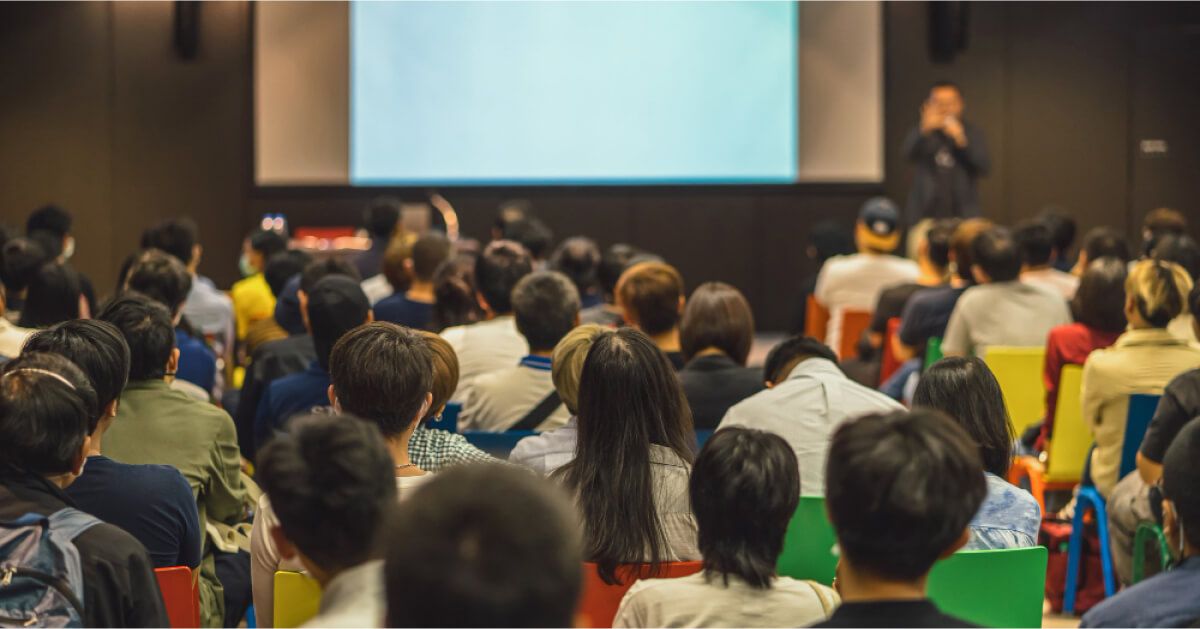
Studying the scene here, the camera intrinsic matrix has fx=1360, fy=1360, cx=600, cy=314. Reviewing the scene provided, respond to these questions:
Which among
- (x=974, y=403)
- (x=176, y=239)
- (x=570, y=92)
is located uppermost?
(x=570, y=92)

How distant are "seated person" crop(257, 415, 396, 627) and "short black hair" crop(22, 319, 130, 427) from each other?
1.07 m

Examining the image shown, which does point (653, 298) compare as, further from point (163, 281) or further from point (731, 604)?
point (731, 604)

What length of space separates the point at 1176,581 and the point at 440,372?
164 cm

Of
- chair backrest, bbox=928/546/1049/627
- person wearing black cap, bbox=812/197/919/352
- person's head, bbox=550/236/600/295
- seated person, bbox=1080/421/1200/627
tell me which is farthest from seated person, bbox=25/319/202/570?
person wearing black cap, bbox=812/197/919/352

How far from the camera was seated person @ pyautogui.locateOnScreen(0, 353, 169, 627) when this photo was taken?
206cm

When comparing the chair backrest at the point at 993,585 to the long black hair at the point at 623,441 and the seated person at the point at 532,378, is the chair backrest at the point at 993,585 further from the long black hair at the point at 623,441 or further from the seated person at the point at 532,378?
the seated person at the point at 532,378

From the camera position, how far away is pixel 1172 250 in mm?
5652

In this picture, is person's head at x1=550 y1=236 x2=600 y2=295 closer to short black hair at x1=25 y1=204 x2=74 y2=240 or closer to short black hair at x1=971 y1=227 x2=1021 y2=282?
short black hair at x1=971 y1=227 x2=1021 y2=282

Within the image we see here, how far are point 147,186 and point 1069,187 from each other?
7.43 m

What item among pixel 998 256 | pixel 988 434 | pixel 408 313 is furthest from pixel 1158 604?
pixel 408 313

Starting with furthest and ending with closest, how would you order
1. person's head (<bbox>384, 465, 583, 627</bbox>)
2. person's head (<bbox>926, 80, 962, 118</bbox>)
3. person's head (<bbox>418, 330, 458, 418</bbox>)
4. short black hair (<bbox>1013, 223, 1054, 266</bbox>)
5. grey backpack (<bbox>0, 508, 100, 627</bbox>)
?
person's head (<bbox>926, 80, 962, 118</bbox>) < short black hair (<bbox>1013, 223, 1054, 266</bbox>) < person's head (<bbox>418, 330, 458, 418</bbox>) < grey backpack (<bbox>0, 508, 100, 627</bbox>) < person's head (<bbox>384, 465, 583, 627</bbox>)

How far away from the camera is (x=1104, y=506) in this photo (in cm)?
436

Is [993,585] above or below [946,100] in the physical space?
below

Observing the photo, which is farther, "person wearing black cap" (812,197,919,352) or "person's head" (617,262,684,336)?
"person wearing black cap" (812,197,919,352)
